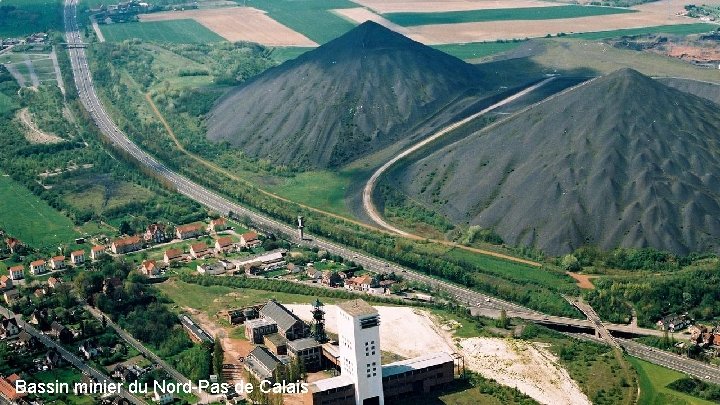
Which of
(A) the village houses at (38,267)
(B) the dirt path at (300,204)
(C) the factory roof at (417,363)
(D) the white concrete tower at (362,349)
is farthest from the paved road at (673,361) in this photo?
(A) the village houses at (38,267)

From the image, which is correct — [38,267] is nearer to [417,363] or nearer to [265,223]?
[265,223]

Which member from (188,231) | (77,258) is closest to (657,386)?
(188,231)

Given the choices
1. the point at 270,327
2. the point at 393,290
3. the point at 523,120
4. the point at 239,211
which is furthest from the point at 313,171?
the point at 270,327

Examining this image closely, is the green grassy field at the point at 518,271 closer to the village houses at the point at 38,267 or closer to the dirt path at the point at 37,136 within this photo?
the village houses at the point at 38,267

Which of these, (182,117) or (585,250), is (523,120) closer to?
(585,250)

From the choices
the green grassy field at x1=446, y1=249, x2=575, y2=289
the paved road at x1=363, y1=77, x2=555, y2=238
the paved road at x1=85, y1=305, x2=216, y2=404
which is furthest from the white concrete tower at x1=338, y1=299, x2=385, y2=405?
the paved road at x1=363, y1=77, x2=555, y2=238

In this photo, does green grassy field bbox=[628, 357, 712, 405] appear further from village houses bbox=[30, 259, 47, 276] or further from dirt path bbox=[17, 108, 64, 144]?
dirt path bbox=[17, 108, 64, 144]
